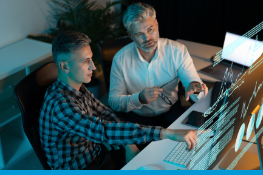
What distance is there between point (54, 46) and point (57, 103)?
29cm

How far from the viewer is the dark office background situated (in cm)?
289

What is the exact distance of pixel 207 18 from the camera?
3.15 metres

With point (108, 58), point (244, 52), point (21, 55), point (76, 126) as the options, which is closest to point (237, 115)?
point (76, 126)

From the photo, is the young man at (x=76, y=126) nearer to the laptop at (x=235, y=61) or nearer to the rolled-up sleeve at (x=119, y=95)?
the rolled-up sleeve at (x=119, y=95)

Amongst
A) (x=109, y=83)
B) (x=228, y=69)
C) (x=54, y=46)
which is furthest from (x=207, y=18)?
(x=54, y=46)

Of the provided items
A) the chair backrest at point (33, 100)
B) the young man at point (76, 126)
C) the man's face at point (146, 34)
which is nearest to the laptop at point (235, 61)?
the man's face at point (146, 34)

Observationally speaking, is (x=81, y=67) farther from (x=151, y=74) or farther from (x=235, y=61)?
(x=235, y=61)

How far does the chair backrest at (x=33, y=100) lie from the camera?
1.23 m

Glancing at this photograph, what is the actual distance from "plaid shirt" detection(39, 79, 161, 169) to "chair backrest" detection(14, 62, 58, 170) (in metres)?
0.04

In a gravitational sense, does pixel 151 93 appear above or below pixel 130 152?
above

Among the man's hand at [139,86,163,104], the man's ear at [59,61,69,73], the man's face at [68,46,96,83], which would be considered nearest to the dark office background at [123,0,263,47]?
the man's hand at [139,86,163,104]

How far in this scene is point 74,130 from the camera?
45.9 inches

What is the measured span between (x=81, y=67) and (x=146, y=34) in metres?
0.55

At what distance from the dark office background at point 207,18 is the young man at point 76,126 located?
220cm
